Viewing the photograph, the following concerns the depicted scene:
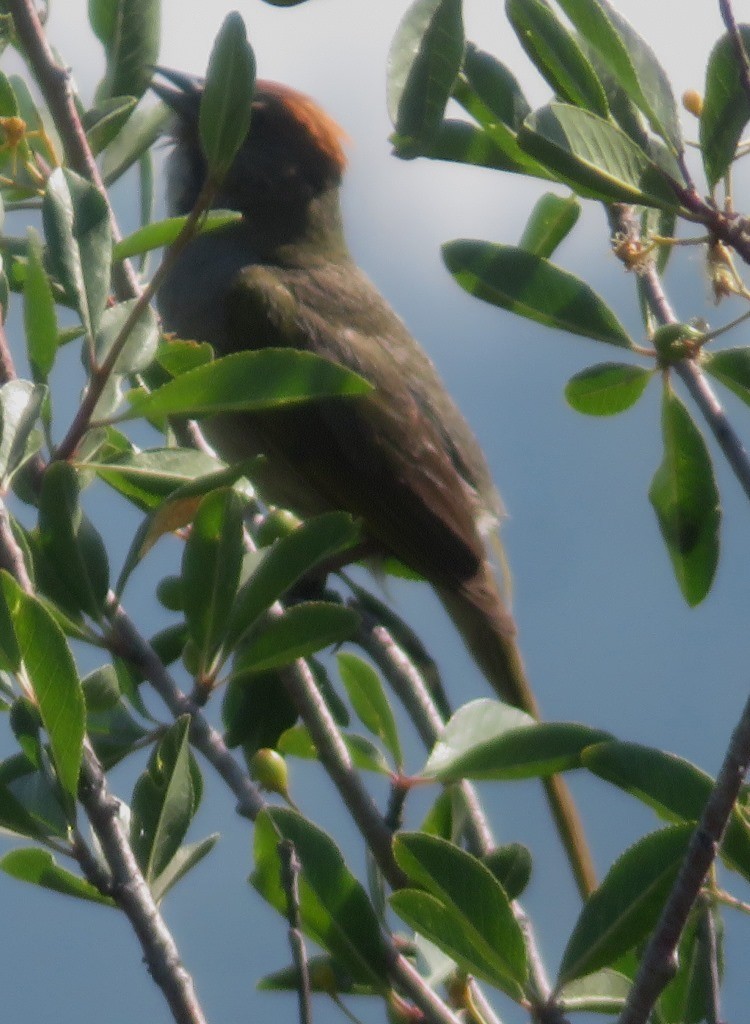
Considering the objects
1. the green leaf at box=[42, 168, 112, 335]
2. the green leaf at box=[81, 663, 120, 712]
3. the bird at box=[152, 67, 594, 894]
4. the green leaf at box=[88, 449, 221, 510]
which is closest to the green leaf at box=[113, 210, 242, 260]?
the green leaf at box=[42, 168, 112, 335]

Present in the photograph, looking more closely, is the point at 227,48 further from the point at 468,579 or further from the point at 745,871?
the point at 468,579

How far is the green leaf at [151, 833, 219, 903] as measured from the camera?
5.29 feet

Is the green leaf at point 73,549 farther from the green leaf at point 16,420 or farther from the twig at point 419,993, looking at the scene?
the twig at point 419,993

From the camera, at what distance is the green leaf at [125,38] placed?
247cm

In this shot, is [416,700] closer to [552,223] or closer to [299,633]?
[299,633]

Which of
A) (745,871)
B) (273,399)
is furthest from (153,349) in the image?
(745,871)

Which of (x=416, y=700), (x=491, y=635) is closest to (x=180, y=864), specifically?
(x=416, y=700)

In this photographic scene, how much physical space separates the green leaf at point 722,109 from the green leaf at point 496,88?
234 mm

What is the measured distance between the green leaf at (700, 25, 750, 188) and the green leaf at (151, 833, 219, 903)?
40.3 inches

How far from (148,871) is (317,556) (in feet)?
1.43

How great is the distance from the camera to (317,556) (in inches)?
70.4

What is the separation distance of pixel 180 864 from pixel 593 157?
96 centimetres

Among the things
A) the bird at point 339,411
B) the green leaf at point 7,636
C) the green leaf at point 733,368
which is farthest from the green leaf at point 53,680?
the bird at point 339,411

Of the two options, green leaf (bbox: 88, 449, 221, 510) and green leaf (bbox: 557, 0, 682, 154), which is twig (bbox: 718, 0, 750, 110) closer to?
green leaf (bbox: 557, 0, 682, 154)
